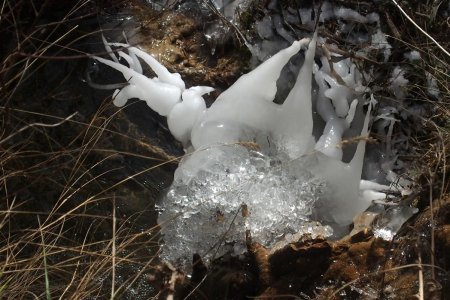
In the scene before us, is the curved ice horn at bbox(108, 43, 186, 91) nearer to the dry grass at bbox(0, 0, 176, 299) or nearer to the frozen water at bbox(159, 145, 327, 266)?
the dry grass at bbox(0, 0, 176, 299)

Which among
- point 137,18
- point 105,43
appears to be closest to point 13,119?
point 105,43

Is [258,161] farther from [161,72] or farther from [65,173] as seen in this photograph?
[65,173]

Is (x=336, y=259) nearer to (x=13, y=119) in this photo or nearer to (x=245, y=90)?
(x=245, y=90)

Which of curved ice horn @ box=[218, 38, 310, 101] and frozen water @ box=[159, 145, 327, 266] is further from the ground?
curved ice horn @ box=[218, 38, 310, 101]

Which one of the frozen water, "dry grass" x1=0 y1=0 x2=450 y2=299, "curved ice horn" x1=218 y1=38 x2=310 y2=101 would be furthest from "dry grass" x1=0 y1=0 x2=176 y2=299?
"curved ice horn" x1=218 y1=38 x2=310 y2=101

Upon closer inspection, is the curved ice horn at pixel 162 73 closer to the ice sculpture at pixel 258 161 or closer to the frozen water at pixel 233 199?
the ice sculpture at pixel 258 161

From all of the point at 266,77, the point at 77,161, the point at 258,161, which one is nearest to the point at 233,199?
the point at 258,161

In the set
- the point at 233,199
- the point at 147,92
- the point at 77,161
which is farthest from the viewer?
the point at 147,92
